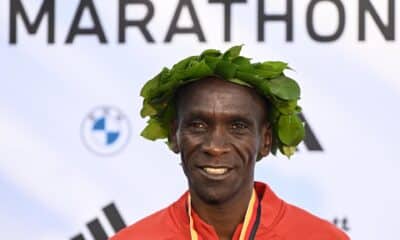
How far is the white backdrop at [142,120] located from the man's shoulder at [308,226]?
948 mm

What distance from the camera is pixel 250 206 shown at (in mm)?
4164

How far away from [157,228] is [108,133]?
1101mm

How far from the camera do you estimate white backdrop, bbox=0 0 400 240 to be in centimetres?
521

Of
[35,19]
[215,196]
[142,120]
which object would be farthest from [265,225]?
[35,19]

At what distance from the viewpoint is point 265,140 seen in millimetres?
4191

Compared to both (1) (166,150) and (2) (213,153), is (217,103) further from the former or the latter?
(1) (166,150)

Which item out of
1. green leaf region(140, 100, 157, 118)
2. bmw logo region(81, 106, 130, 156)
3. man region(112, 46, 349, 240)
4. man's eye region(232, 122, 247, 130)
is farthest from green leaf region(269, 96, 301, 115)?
bmw logo region(81, 106, 130, 156)

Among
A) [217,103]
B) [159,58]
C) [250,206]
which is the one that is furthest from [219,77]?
[159,58]

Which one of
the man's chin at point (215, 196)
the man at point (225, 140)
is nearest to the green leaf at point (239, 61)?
the man at point (225, 140)

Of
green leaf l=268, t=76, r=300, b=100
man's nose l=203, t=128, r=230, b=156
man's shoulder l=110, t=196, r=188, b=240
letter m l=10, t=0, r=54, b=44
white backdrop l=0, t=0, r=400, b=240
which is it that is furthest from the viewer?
letter m l=10, t=0, r=54, b=44

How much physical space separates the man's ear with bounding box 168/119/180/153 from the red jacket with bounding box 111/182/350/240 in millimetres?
141

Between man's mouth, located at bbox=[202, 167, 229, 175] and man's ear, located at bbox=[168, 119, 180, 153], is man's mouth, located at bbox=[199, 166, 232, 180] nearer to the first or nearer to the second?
man's mouth, located at bbox=[202, 167, 229, 175]

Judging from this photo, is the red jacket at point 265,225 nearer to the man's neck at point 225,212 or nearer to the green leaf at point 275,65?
the man's neck at point 225,212

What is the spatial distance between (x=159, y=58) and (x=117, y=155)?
34 centimetres
